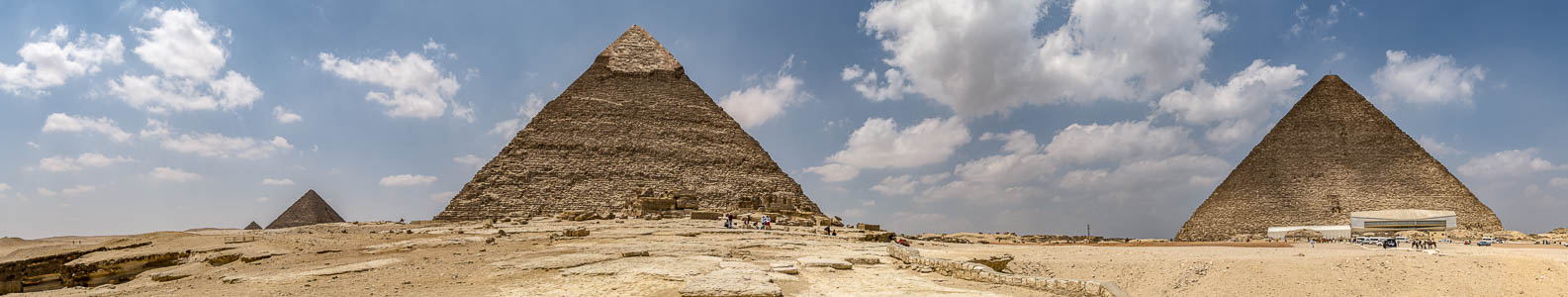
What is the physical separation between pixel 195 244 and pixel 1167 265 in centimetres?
2240

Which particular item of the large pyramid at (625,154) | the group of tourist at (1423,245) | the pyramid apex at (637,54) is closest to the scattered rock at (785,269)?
the group of tourist at (1423,245)

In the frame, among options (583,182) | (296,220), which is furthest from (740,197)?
(296,220)

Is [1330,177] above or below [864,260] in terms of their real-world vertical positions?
above

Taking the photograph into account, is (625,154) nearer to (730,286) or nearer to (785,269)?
(785,269)

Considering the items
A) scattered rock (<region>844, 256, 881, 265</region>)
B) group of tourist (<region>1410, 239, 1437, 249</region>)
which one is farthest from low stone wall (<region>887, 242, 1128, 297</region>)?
group of tourist (<region>1410, 239, 1437, 249</region>)

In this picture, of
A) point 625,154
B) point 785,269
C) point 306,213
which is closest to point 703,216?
point 785,269

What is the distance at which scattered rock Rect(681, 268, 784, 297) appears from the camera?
229 inches

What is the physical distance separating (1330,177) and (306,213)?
244 feet

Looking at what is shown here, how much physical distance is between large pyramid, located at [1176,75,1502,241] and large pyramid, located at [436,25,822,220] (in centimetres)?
3736

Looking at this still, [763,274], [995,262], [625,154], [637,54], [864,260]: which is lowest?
[995,262]

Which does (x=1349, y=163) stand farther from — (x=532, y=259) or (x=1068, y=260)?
(x=532, y=259)

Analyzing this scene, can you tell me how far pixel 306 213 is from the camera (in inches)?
1844

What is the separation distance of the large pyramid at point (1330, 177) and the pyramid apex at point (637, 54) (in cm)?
4590

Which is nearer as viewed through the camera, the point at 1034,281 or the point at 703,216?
the point at 1034,281
